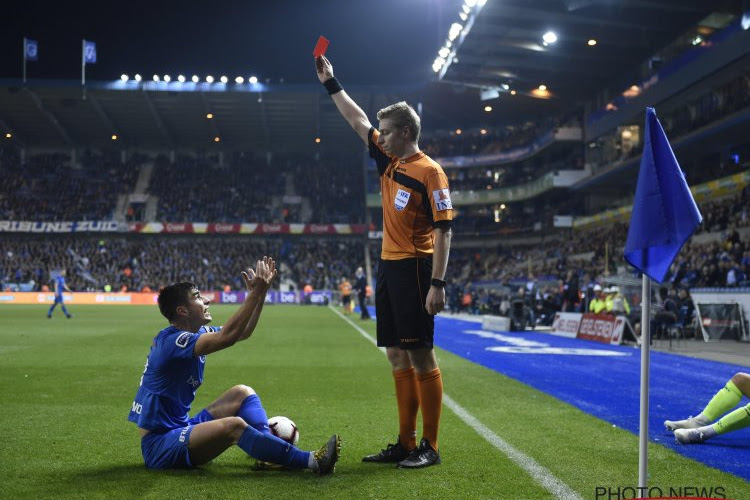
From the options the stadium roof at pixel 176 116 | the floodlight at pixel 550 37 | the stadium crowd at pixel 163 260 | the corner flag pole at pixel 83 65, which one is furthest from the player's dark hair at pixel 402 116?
the corner flag pole at pixel 83 65

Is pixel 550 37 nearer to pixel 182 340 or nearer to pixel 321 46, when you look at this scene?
pixel 321 46

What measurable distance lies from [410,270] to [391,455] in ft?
4.32

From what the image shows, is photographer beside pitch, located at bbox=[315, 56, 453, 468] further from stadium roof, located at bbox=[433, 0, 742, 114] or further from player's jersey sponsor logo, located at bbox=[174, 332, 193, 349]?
stadium roof, located at bbox=[433, 0, 742, 114]

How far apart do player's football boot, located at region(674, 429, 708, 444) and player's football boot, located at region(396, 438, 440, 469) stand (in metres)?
2.16

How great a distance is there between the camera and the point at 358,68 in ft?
196

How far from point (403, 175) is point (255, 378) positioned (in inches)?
225

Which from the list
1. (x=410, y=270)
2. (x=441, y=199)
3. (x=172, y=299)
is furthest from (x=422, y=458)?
(x=172, y=299)

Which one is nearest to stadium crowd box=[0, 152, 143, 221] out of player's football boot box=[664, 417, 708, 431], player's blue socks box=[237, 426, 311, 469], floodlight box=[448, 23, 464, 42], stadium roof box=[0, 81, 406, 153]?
stadium roof box=[0, 81, 406, 153]

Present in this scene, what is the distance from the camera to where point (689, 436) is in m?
5.61

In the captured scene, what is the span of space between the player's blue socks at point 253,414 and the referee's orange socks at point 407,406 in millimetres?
955

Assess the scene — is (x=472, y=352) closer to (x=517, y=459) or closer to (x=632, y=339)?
(x=632, y=339)

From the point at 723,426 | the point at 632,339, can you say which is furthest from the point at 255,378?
the point at 632,339

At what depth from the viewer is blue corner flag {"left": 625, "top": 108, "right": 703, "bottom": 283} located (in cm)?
365

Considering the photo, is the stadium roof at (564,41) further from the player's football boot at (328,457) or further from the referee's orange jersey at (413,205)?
the player's football boot at (328,457)
